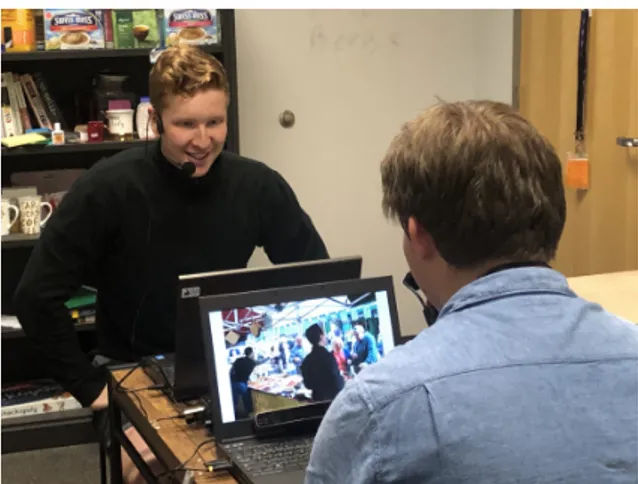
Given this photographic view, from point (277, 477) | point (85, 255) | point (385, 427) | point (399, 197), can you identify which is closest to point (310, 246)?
point (85, 255)

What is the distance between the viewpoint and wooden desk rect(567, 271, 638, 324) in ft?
6.70

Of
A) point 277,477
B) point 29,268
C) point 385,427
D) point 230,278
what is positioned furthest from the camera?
point 29,268

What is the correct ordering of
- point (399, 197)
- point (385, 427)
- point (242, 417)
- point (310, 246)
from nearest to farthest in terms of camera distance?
point (385, 427), point (399, 197), point (242, 417), point (310, 246)

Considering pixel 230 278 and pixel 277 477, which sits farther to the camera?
pixel 230 278

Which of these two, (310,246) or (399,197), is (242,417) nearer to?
(399,197)

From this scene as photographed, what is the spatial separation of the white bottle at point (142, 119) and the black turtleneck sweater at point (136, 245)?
998 millimetres

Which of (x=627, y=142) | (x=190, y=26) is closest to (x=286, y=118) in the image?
(x=190, y=26)

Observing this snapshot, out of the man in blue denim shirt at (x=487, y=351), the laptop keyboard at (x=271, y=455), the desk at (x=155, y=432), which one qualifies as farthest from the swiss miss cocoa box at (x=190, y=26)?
the man in blue denim shirt at (x=487, y=351)

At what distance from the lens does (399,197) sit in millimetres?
996

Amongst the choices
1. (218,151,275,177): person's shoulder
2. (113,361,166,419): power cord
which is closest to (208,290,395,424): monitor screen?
(113,361,166,419): power cord

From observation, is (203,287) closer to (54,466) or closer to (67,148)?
(67,148)

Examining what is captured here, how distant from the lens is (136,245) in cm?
222

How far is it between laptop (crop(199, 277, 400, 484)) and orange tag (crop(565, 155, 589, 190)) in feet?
6.02
